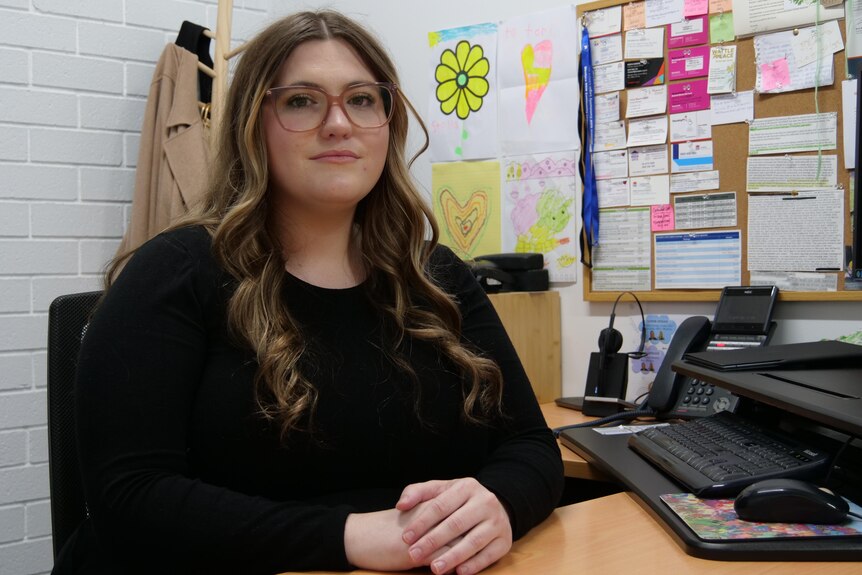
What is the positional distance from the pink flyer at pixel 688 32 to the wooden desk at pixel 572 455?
96 cm

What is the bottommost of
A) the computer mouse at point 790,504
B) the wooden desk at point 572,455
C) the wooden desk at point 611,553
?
the wooden desk at point 572,455

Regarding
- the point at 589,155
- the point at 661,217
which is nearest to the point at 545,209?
the point at 589,155

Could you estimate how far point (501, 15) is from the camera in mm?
2287

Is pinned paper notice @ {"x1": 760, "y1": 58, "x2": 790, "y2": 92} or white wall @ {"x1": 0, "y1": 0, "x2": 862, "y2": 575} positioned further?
white wall @ {"x1": 0, "y1": 0, "x2": 862, "y2": 575}

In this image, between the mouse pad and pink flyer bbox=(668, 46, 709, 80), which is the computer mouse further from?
pink flyer bbox=(668, 46, 709, 80)

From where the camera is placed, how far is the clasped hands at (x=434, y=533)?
0.87 meters

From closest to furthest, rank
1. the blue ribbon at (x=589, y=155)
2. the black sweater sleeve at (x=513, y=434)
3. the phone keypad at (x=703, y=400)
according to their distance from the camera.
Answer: the black sweater sleeve at (x=513, y=434), the phone keypad at (x=703, y=400), the blue ribbon at (x=589, y=155)

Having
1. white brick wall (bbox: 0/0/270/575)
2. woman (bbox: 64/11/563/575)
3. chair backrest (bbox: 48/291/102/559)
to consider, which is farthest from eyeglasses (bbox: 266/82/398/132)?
white brick wall (bbox: 0/0/270/575)

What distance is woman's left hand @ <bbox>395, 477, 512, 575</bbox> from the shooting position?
87cm

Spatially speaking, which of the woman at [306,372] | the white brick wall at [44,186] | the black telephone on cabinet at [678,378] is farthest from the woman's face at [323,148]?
the white brick wall at [44,186]

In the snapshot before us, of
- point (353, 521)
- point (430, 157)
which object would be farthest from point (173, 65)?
point (353, 521)

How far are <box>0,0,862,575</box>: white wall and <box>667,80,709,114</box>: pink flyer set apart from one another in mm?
447

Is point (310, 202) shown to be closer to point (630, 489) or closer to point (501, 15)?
point (630, 489)

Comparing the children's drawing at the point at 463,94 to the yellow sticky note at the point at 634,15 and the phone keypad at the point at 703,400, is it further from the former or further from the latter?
the phone keypad at the point at 703,400
